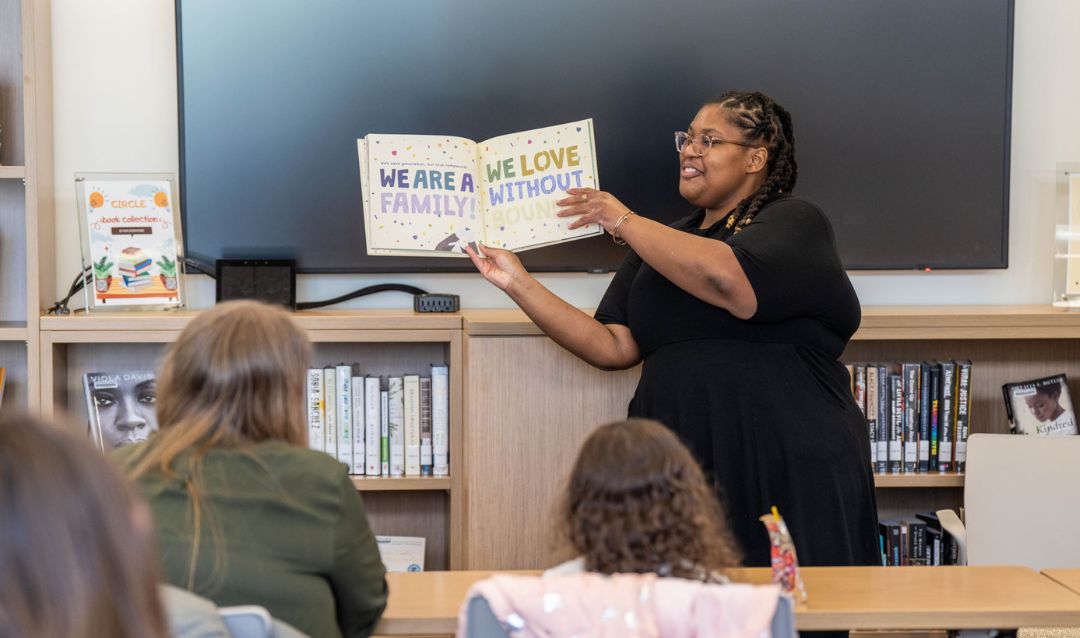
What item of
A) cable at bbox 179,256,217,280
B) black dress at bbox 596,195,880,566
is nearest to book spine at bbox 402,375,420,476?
cable at bbox 179,256,217,280

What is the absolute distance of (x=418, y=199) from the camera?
274 cm

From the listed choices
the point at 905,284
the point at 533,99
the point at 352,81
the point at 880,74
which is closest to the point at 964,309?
the point at 905,284

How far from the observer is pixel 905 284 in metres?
3.49

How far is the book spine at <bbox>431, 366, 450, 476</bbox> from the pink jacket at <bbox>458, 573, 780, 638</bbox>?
5.78ft

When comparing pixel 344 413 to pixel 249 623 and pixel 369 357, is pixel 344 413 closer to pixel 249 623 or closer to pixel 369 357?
pixel 369 357

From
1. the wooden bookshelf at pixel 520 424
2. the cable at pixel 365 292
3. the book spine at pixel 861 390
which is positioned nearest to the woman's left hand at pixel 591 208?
the wooden bookshelf at pixel 520 424

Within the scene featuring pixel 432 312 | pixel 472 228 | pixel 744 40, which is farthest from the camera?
pixel 744 40

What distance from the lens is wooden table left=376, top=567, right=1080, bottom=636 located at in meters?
1.74

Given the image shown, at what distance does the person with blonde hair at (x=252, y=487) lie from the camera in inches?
59.5

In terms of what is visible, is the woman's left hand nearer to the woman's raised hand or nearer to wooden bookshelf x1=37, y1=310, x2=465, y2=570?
the woman's raised hand

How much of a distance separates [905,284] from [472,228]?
1513 millimetres

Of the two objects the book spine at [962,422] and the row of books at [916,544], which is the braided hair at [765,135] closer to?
the book spine at [962,422]

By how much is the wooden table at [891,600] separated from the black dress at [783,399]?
0.39m

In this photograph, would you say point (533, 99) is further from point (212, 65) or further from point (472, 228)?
point (212, 65)
